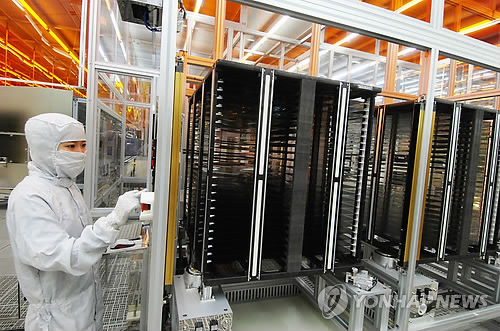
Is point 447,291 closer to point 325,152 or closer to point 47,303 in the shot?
point 325,152

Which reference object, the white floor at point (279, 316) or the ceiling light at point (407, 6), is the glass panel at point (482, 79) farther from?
the white floor at point (279, 316)

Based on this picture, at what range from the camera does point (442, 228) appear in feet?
6.27

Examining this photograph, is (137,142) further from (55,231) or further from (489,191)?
(489,191)

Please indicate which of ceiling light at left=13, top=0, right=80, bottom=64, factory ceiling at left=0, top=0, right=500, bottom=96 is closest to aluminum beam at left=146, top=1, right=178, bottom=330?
factory ceiling at left=0, top=0, right=500, bottom=96

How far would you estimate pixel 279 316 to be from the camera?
193 centimetres

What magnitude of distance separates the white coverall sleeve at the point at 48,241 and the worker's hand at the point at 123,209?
0.05 m

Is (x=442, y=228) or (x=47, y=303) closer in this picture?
(x=47, y=303)

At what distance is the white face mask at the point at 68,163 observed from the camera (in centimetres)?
113

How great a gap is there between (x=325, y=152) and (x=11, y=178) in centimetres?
317

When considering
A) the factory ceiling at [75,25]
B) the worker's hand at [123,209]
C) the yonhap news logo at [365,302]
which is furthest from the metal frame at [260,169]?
the factory ceiling at [75,25]

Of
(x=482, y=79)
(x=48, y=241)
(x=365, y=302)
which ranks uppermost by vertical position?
(x=482, y=79)

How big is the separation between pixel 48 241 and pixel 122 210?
0.90 ft

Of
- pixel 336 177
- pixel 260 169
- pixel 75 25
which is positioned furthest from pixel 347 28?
pixel 75 25

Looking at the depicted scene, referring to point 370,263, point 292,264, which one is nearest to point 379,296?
point 370,263
